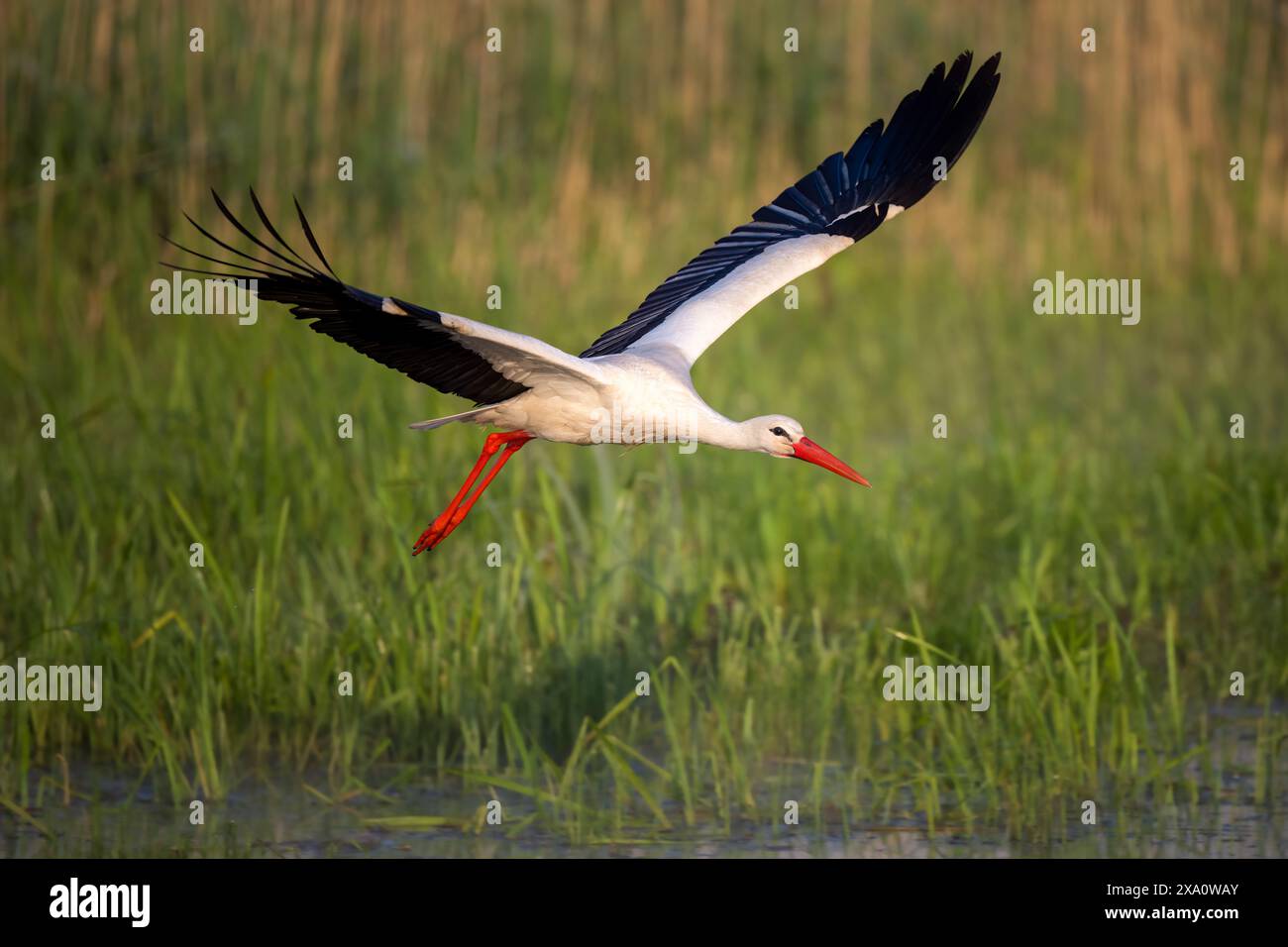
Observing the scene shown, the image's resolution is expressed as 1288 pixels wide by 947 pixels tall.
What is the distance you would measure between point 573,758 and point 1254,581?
3409 mm

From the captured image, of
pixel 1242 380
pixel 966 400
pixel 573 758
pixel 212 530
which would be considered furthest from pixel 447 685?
pixel 1242 380

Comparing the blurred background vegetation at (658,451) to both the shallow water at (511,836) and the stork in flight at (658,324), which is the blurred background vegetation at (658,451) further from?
the stork in flight at (658,324)

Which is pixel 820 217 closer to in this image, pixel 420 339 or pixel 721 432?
pixel 721 432

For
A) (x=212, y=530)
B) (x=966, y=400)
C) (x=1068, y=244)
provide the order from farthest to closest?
(x=1068, y=244), (x=966, y=400), (x=212, y=530)

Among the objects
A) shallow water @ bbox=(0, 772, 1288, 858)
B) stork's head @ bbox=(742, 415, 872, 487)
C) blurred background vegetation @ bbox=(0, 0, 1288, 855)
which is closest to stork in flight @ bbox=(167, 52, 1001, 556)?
stork's head @ bbox=(742, 415, 872, 487)

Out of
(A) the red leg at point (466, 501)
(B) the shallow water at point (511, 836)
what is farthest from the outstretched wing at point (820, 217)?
(B) the shallow water at point (511, 836)

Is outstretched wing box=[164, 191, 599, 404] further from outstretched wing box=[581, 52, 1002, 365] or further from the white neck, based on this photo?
outstretched wing box=[581, 52, 1002, 365]

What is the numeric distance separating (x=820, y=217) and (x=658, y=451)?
1.70m

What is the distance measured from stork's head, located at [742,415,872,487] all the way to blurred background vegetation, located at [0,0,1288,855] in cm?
62

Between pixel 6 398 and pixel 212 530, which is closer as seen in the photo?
pixel 212 530

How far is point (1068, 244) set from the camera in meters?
13.0

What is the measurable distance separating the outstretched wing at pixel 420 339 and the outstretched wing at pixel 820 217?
33.1 inches

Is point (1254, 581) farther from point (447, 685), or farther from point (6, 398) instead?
point (6, 398)

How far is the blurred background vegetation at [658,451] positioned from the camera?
7.02 m
